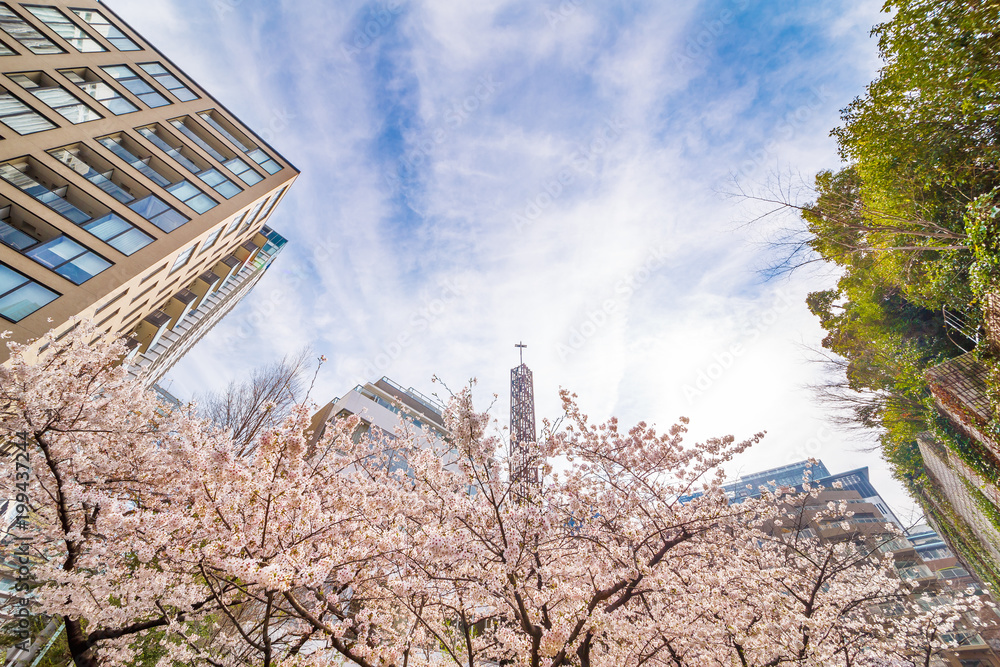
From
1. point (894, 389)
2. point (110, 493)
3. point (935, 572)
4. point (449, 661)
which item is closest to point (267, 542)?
point (110, 493)

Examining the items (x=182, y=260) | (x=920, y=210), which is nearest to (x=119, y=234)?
(x=182, y=260)

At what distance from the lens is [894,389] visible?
13.0 meters

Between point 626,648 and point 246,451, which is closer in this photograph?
point 626,648

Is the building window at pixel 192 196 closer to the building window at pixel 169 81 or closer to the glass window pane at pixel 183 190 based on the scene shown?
the glass window pane at pixel 183 190

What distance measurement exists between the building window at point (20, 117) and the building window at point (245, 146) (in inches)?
294

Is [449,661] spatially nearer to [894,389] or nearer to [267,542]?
[267,542]

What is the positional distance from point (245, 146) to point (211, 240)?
6.61 m

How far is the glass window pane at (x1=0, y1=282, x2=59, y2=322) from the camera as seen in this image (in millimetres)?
10289

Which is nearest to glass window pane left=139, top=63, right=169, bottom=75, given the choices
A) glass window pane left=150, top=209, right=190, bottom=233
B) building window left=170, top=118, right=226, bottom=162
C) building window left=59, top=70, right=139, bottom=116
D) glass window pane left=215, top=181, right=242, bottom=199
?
building window left=170, top=118, right=226, bottom=162

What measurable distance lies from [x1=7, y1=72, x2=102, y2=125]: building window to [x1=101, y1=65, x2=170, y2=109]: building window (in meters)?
2.74

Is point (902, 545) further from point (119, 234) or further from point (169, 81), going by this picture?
point (169, 81)

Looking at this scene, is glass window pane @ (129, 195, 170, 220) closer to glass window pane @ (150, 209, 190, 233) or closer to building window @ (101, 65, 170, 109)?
glass window pane @ (150, 209, 190, 233)

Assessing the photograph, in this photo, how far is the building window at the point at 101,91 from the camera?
14.7 m

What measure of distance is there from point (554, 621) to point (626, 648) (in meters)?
2.33
